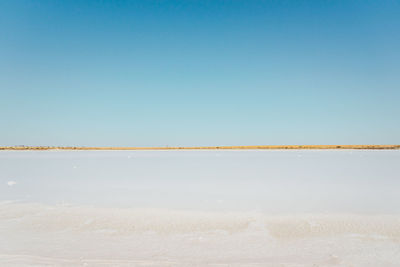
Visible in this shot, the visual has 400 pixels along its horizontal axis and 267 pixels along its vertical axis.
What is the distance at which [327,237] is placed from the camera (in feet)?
9.82

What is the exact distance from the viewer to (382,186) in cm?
604

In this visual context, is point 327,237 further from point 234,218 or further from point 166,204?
point 166,204

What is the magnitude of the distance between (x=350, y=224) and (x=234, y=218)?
1467 mm

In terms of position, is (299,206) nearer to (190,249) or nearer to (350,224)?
(350,224)

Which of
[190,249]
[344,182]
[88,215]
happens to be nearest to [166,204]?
[88,215]

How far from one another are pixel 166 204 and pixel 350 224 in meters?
2.73

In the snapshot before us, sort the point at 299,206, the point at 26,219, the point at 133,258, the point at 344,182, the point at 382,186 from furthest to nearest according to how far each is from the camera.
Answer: the point at 344,182 → the point at 382,186 → the point at 299,206 → the point at 26,219 → the point at 133,258

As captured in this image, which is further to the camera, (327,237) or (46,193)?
(46,193)

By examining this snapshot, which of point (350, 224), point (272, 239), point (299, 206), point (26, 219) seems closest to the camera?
point (272, 239)

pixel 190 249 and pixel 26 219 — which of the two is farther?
pixel 26 219

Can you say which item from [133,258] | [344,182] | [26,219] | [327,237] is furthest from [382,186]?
[26,219]

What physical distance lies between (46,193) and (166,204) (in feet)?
9.15

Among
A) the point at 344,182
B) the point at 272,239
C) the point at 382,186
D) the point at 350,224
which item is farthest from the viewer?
the point at 344,182

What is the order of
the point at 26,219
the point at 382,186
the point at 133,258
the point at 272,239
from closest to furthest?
1. the point at 133,258
2. the point at 272,239
3. the point at 26,219
4. the point at 382,186
